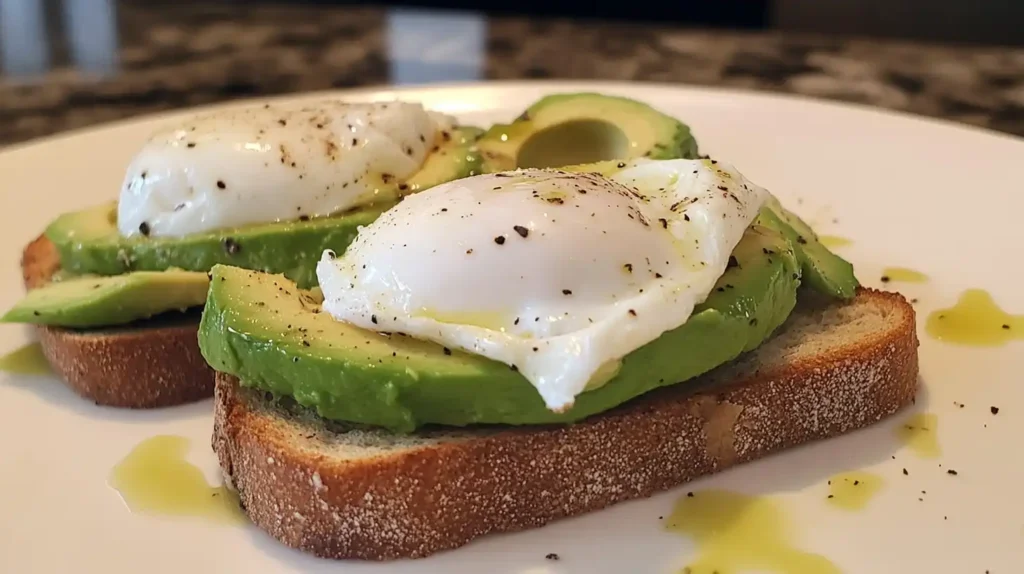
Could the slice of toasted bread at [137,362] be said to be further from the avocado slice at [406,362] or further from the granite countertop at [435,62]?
the granite countertop at [435,62]

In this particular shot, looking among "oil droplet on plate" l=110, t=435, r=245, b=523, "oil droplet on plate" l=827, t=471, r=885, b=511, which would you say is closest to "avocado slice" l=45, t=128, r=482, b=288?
"oil droplet on plate" l=110, t=435, r=245, b=523

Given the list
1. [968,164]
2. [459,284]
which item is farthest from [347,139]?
[968,164]

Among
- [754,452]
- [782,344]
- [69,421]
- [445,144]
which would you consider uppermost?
[445,144]

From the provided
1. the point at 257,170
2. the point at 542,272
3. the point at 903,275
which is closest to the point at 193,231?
the point at 257,170

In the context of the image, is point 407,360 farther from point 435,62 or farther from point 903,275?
point 435,62

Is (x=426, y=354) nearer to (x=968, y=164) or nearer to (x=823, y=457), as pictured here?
(x=823, y=457)

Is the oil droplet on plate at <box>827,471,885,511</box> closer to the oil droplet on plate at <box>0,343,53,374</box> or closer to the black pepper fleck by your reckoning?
the black pepper fleck
